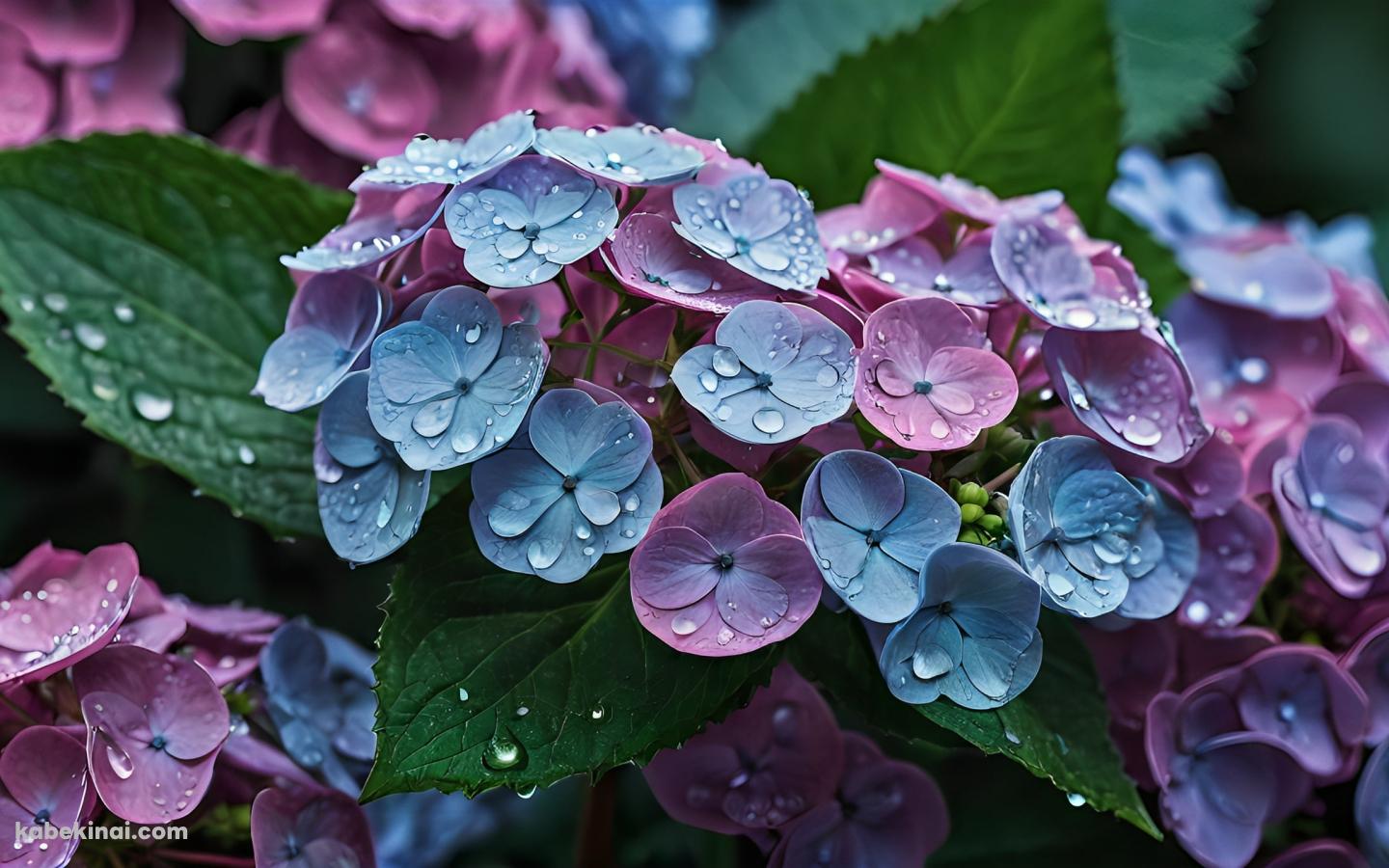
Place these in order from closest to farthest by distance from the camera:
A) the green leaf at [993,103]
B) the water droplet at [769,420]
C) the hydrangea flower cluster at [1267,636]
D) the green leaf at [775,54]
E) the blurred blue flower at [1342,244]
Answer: the water droplet at [769,420]
the hydrangea flower cluster at [1267,636]
the green leaf at [993,103]
the blurred blue flower at [1342,244]
the green leaf at [775,54]

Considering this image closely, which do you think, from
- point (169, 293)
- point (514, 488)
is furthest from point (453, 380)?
point (169, 293)

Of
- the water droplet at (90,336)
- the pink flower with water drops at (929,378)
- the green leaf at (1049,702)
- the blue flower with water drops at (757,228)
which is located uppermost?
the blue flower with water drops at (757,228)

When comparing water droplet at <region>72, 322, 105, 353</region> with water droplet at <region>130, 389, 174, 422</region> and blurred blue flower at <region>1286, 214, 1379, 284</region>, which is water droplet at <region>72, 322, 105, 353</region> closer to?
water droplet at <region>130, 389, 174, 422</region>

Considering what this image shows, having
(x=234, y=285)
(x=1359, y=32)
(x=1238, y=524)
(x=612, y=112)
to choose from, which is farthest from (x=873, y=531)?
(x=1359, y=32)

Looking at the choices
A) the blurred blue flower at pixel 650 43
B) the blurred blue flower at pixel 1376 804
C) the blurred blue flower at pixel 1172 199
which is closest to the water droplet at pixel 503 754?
the blurred blue flower at pixel 1376 804

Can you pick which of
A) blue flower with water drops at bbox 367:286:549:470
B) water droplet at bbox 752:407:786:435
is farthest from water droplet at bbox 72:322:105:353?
water droplet at bbox 752:407:786:435

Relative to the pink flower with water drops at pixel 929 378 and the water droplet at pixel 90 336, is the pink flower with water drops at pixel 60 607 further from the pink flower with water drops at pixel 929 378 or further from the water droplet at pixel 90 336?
the pink flower with water drops at pixel 929 378
